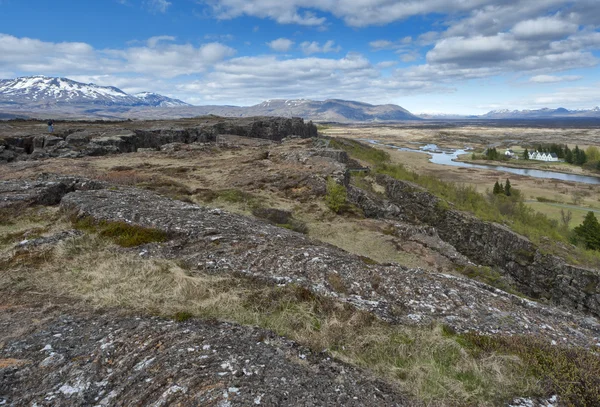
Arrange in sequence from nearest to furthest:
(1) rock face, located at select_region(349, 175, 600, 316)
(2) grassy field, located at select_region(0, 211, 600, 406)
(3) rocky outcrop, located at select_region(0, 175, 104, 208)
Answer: (2) grassy field, located at select_region(0, 211, 600, 406) → (3) rocky outcrop, located at select_region(0, 175, 104, 208) → (1) rock face, located at select_region(349, 175, 600, 316)

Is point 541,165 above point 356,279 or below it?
below

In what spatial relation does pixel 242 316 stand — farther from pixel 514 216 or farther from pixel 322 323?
pixel 514 216

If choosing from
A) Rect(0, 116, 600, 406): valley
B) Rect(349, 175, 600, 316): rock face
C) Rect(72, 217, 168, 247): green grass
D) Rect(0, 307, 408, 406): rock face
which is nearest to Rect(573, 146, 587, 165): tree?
Rect(349, 175, 600, 316): rock face

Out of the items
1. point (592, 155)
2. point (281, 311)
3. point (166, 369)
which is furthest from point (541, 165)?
point (166, 369)

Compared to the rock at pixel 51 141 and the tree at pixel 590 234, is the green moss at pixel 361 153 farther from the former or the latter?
the rock at pixel 51 141

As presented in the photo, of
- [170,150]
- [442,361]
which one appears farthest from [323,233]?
[170,150]

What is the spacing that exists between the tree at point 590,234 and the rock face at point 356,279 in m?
40.9

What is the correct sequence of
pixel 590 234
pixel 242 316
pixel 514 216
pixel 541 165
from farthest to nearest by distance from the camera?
pixel 541 165 → pixel 514 216 → pixel 590 234 → pixel 242 316

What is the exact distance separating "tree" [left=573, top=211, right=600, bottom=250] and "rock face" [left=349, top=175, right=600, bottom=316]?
50.8ft

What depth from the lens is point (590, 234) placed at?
1738 inches

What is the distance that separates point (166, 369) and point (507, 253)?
39.8 meters

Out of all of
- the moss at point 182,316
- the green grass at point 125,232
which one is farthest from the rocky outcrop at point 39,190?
the moss at point 182,316

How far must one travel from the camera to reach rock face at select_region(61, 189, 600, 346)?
10.1 m

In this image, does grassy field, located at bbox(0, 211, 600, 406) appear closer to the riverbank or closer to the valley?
the valley
